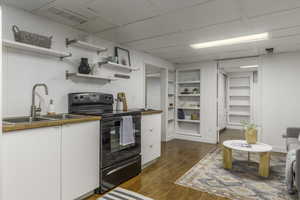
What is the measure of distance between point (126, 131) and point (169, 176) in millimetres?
1034

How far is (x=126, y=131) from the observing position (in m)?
2.63

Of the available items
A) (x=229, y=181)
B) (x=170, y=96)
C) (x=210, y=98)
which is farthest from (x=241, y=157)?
(x=170, y=96)

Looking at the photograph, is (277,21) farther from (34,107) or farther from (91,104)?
(34,107)

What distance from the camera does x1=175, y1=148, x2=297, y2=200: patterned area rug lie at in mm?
2314

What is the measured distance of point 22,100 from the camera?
2.18m

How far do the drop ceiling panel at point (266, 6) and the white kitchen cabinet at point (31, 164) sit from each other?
8.39 feet

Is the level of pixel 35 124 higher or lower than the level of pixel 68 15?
lower

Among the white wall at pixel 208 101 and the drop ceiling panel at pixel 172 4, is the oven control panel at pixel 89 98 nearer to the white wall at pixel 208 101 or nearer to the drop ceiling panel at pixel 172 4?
the drop ceiling panel at pixel 172 4

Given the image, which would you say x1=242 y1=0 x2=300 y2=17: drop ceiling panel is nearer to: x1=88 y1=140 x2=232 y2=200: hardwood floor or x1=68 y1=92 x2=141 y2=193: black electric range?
x1=68 y1=92 x2=141 y2=193: black electric range

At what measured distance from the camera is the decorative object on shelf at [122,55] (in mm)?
3517

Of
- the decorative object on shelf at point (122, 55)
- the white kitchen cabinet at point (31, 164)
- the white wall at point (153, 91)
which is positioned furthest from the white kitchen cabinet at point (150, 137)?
the white wall at point (153, 91)

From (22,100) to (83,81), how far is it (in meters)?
0.92

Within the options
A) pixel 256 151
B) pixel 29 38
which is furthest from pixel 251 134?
pixel 29 38

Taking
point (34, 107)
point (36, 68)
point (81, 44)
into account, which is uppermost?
point (81, 44)
